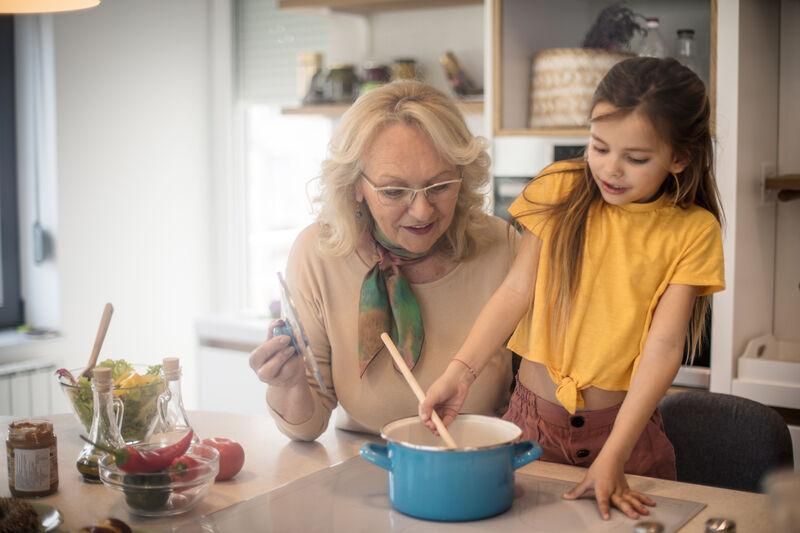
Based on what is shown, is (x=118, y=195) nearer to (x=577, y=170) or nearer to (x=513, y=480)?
(x=577, y=170)

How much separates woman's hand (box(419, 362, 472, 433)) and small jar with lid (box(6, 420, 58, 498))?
527 millimetres

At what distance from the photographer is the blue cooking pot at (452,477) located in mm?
1251

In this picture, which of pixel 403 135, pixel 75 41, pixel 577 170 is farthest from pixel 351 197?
pixel 75 41

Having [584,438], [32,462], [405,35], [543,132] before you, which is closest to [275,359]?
[32,462]

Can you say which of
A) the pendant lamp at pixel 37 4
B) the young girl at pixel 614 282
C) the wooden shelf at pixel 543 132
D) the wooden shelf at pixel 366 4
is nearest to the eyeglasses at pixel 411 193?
the young girl at pixel 614 282

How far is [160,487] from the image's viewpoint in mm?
1311

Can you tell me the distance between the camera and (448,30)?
3494 millimetres

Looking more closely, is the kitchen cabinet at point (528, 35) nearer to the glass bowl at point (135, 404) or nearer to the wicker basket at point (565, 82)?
the wicker basket at point (565, 82)

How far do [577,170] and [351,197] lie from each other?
1.44 ft

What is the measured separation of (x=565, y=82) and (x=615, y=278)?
1.33 metres

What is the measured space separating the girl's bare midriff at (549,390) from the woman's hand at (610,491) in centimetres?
28

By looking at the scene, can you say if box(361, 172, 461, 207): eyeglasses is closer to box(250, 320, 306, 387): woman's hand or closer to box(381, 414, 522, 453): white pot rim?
box(250, 320, 306, 387): woman's hand

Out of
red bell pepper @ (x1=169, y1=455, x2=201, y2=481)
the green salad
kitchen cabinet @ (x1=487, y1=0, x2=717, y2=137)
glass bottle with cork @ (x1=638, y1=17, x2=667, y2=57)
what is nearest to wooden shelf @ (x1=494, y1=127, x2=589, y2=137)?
kitchen cabinet @ (x1=487, y1=0, x2=717, y2=137)

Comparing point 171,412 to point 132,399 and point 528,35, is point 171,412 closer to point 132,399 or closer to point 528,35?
point 132,399
